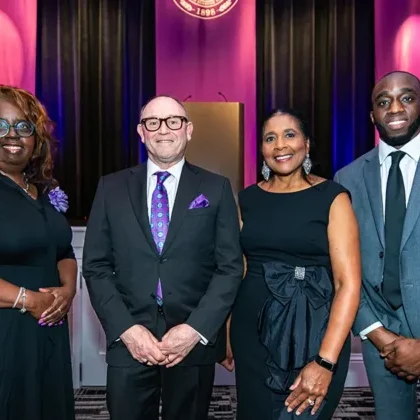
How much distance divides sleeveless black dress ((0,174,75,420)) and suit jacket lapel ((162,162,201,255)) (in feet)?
1.67

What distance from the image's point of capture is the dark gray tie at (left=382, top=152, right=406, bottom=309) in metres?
2.16

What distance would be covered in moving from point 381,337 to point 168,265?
859 mm

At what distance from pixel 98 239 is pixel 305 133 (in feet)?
2.91

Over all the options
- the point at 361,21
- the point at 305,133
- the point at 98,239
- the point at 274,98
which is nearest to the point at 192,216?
the point at 98,239

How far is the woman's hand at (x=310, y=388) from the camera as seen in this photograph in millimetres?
1961

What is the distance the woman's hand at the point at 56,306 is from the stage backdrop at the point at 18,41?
4.55 m

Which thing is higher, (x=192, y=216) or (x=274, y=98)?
(x=274, y=98)

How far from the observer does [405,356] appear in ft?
6.85

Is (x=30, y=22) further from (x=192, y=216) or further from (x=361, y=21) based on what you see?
(x=192, y=216)

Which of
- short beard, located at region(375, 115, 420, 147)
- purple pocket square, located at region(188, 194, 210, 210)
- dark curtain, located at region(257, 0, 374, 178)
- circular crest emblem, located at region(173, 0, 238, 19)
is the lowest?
purple pocket square, located at region(188, 194, 210, 210)

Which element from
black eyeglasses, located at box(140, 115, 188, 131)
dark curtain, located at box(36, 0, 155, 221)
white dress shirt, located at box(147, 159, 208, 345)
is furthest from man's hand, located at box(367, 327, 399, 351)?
dark curtain, located at box(36, 0, 155, 221)

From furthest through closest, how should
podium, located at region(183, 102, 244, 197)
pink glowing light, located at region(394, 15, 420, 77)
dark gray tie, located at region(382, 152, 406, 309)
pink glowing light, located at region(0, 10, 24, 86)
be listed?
pink glowing light, located at region(394, 15, 420, 77) → pink glowing light, located at region(0, 10, 24, 86) → podium, located at region(183, 102, 244, 197) → dark gray tie, located at region(382, 152, 406, 309)

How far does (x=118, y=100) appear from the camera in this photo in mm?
6402

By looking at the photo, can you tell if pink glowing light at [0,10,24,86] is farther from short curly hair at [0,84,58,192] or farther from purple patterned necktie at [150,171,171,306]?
purple patterned necktie at [150,171,171,306]
